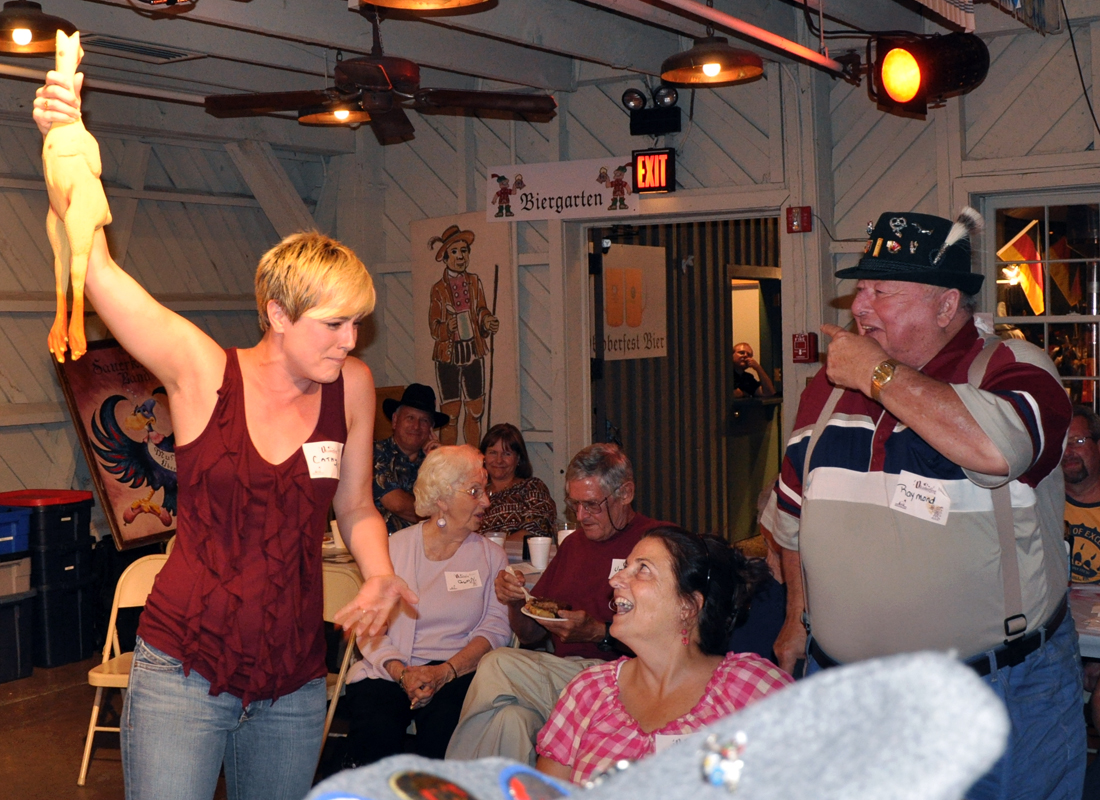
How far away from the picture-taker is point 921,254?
2.21 meters

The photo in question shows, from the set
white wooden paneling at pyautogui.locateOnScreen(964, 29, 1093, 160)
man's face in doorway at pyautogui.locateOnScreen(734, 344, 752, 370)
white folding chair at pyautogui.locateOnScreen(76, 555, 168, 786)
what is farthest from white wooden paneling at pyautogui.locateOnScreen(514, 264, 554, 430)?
white folding chair at pyautogui.locateOnScreen(76, 555, 168, 786)

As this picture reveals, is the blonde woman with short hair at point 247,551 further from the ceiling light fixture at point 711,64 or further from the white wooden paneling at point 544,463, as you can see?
the white wooden paneling at point 544,463

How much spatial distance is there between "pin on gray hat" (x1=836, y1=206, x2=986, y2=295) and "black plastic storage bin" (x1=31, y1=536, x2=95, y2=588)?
5.22m

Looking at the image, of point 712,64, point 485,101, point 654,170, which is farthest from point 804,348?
point 485,101

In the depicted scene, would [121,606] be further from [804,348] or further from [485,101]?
[804,348]

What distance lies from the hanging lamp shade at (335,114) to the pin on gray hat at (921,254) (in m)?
2.67

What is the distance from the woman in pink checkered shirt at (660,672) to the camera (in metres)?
2.53

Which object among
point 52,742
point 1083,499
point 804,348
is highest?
point 804,348

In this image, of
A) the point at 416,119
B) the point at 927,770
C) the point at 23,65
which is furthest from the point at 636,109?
the point at 927,770

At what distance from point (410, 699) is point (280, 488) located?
214 cm

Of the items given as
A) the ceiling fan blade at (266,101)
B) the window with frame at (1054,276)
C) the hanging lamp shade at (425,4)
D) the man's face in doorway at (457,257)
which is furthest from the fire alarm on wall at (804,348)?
the hanging lamp shade at (425,4)

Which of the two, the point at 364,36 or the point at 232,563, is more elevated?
the point at 364,36

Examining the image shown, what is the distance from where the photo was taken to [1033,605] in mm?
2062

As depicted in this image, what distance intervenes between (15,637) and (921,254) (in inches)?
213
